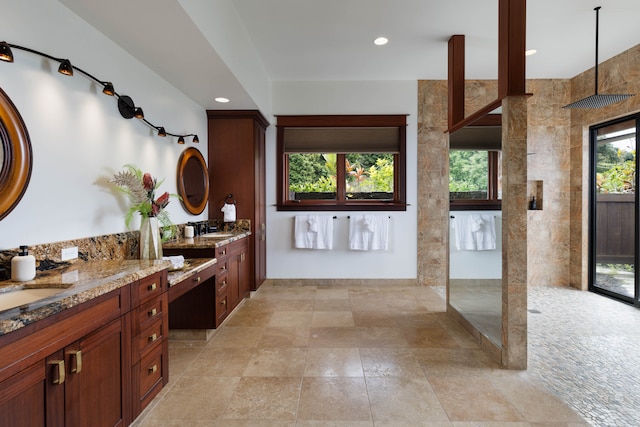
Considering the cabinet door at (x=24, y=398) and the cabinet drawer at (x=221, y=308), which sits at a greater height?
the cabinet door at (x=24, y=398)

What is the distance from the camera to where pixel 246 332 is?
293 centimetres

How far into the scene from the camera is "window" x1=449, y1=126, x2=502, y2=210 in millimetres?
2484

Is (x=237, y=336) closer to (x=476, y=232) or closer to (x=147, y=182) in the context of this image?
(x=147, y=182)

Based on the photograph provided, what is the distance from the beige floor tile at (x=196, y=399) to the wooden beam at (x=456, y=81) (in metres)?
3.03

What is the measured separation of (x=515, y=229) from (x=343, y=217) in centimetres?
256

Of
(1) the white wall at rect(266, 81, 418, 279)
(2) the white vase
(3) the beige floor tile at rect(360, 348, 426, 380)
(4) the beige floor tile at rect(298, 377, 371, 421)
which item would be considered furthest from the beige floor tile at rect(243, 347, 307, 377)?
(1) the white wall at rect(266, 81, 418, 279)

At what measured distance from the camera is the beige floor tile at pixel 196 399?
180 centimetres

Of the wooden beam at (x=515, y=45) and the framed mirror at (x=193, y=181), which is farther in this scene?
the framed mirror at (x=193, y=181)

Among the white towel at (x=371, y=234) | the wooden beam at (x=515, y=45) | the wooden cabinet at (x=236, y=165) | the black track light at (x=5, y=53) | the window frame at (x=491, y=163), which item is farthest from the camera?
the white towel at (x=371, y=234)

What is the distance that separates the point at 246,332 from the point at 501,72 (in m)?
3.00

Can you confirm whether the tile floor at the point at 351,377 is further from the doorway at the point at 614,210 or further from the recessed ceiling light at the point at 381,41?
the recessed ceiling light at the point at 381,41

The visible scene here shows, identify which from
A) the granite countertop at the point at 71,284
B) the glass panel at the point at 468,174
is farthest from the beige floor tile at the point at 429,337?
the granite countertop at the point at 71,284

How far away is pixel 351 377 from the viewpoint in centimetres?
216

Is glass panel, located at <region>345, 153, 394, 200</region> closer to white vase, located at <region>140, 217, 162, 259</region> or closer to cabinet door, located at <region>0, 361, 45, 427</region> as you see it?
white vase, located at <region>140, 217, 162, 259</region>
